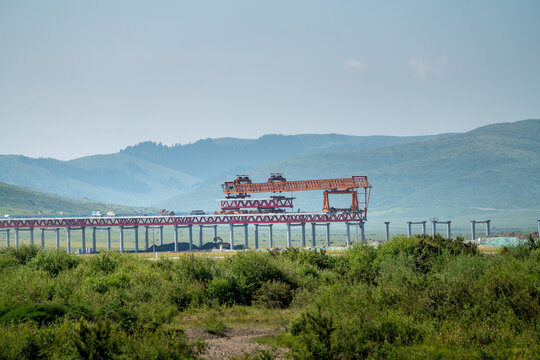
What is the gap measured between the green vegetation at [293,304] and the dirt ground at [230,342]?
61cm

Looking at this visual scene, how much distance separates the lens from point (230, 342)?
100 feet

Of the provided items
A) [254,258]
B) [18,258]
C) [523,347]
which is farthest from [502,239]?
[523,347]

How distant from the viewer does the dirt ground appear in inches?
1093

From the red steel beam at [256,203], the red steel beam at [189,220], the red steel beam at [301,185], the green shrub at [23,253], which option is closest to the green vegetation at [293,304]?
the green shrub at [23,253]

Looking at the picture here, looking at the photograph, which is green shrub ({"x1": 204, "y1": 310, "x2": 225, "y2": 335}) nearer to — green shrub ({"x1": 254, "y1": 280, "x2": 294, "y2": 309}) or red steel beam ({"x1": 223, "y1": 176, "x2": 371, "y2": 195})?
green shrub ({"x1": 254, "y1": 280, "x2": 294, "y2": 309})

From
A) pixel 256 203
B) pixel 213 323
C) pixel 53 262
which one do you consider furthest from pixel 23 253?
pixel 256 203

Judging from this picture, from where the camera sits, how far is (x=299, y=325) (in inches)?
1180

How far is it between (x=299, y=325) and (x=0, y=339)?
12572mm

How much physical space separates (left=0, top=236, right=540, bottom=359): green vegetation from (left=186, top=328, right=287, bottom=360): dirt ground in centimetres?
61

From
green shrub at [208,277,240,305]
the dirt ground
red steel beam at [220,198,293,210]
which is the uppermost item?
red steel beam at [220,198,293,210]

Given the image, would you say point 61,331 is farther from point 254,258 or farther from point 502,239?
point 502,239

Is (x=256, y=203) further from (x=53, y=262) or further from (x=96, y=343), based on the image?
(x=96, y=343)

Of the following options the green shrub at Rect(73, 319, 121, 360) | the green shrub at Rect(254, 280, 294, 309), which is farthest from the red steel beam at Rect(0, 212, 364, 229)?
the green shrub at Rect(73, 319, 121, 360)

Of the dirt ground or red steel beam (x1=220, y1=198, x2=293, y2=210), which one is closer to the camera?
the dirt ground
